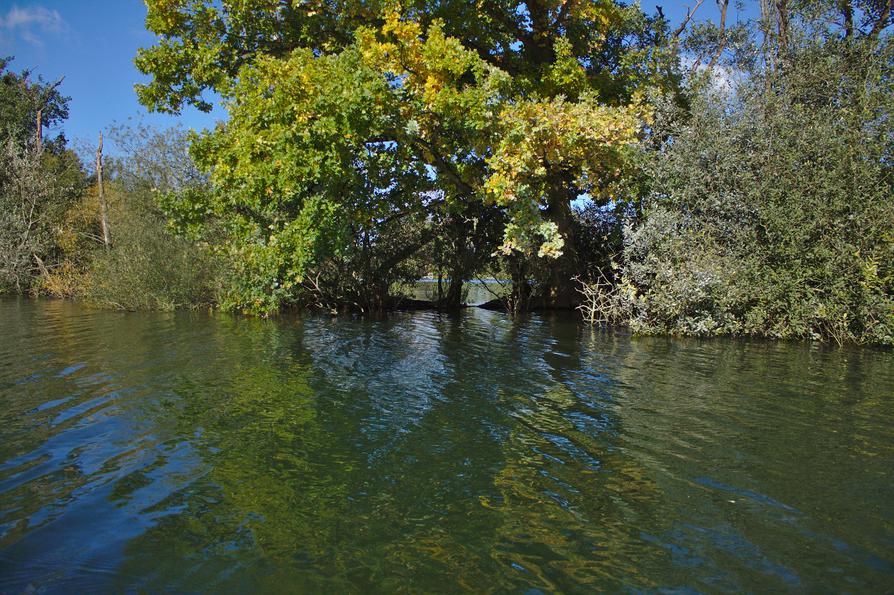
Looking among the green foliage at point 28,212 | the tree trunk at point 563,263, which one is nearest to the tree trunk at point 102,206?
the green foliage at point 28,212

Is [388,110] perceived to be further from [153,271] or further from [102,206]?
[102,206]

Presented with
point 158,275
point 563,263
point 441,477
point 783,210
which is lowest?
point 441,477

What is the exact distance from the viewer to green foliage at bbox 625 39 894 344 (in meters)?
14.8

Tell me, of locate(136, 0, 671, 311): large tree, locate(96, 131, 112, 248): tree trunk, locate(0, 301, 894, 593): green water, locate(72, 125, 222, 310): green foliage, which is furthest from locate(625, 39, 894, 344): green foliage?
locate(96, 131, 112, 248): tree trunk

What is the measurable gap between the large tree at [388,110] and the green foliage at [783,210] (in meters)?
2.13

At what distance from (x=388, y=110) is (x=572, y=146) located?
4743mm

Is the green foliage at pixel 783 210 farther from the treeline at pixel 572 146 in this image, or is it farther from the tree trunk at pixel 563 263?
the tree trunk at pixel 563 263

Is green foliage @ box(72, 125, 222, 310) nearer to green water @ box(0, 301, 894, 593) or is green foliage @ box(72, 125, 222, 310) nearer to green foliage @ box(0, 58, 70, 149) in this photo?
green water @ box(0, 301, 894, 593)

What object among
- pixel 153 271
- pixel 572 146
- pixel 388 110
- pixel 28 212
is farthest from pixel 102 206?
pixel 572 146

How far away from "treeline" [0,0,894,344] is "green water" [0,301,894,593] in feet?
14.7

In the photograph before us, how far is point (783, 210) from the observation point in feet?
51.0

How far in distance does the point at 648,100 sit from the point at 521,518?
16.5 metres

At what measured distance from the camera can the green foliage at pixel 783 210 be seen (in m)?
14.8

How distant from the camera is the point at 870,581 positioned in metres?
3.96
